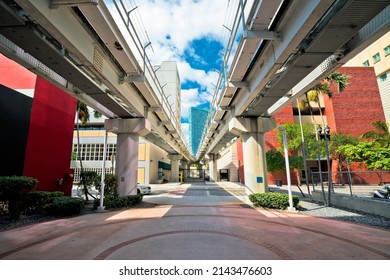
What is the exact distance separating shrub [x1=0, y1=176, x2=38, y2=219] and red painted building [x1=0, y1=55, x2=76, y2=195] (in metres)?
2.46

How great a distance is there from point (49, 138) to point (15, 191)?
546 centimetres

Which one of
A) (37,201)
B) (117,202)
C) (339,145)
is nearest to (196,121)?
(339,145)

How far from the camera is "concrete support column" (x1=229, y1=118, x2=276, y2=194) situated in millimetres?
12938

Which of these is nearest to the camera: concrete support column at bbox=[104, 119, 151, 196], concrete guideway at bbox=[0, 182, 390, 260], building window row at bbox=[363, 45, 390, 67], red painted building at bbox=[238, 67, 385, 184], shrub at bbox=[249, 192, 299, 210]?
concrete guideway at bbox=[0, 182, 390, 260]

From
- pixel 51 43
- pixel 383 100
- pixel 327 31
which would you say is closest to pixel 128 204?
pixel 51 43

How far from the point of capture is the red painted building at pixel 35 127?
10.3 meters

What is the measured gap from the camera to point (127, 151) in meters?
13.7

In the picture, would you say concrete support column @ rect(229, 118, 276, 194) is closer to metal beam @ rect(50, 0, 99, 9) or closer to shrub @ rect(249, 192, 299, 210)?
shrub @ rect(249, 192, 299, 210)

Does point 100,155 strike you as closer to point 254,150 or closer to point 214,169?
point 214,169

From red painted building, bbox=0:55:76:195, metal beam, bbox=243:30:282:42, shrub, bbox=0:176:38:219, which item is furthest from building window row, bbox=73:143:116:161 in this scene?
metal beam, bbox=243:30:282:42

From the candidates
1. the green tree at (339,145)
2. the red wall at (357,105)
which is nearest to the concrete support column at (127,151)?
the green tree at (339,145)

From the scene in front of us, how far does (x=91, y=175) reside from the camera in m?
12.3

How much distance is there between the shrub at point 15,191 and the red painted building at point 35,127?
8.06 feet
